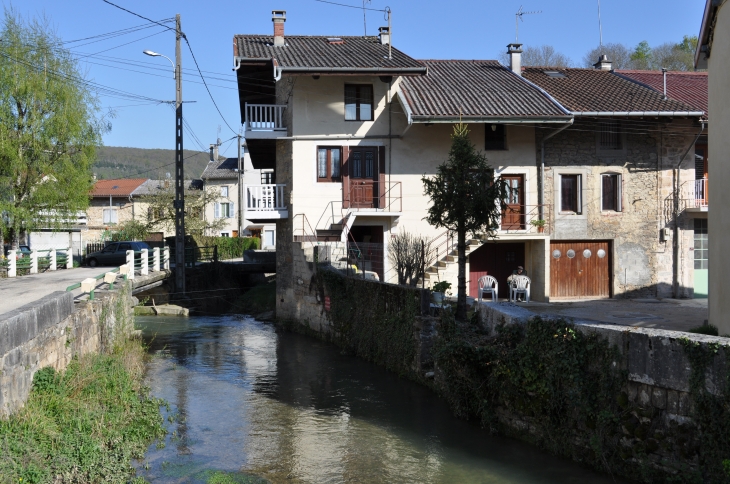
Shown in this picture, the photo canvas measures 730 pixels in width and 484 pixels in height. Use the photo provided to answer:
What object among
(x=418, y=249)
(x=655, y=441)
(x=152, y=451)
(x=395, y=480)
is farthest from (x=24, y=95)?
(x=655, y=441)

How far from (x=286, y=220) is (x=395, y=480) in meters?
16.5

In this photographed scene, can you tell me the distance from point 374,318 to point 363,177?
7912 millimetres

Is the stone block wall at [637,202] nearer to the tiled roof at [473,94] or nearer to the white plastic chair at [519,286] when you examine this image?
the tiled roof at [473,94]

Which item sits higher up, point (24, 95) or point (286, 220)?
point (24, 95)

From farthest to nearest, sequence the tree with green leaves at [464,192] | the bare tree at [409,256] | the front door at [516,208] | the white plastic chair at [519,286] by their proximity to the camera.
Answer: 1. the front door at [516,208]
2. the bare tree at [409,256]
3. the white plastic chair at [519,286]
4. the tree with green leaves at [464,192]

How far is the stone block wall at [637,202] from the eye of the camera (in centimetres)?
2442

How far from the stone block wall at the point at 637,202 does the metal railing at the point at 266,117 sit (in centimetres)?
922

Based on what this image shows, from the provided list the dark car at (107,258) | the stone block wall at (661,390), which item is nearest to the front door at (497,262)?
the stone block wall at (661,390)

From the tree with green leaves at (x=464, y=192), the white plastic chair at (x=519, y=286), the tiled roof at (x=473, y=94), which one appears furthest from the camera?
the tiled roof at (x=473, y=94)

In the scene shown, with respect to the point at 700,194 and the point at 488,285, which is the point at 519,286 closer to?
the point at 488,285

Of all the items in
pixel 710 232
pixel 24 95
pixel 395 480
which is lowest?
pixel 395 480

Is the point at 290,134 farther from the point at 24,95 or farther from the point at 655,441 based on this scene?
the point at 655,441

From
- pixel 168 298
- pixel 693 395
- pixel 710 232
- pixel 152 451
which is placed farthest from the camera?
pixel 168 298

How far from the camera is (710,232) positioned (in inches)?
542
